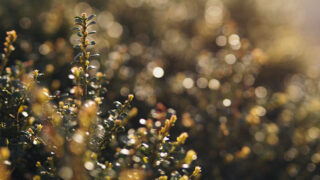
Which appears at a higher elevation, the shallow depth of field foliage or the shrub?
the shallow depth of field foliage

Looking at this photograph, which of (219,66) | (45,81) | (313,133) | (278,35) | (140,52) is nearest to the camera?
(45,81)

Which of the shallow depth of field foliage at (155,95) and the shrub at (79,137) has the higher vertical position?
the shallow depth of field foliage at (155,95)

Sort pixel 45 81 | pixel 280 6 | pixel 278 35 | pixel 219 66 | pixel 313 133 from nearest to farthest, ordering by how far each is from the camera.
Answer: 1. pixel 45 81
2. pixel 313 133
3. pixel 219 66
4. pixel 278 35
5. pixel 280 6

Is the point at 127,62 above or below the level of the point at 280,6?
below

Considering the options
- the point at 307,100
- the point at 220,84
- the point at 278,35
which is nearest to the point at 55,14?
the point at 220,84

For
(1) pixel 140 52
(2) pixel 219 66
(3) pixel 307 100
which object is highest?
(1) pixel 140 52

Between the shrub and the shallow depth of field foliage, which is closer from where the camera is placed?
the shrub

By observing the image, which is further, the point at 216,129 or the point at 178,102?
the point at 178,102

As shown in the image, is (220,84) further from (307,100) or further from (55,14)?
(55,14)

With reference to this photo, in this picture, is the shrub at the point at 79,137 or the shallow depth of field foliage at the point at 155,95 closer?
the shrub at the point at 79,137

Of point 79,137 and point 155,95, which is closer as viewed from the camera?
point 79,137

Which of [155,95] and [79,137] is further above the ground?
[155,95]
